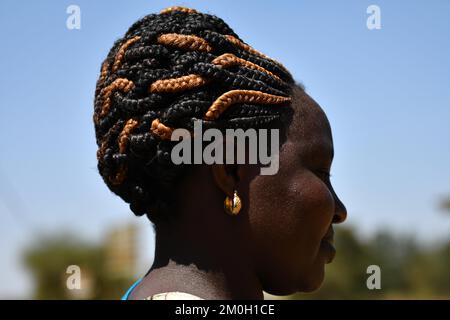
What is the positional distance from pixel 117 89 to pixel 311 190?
0.95 m

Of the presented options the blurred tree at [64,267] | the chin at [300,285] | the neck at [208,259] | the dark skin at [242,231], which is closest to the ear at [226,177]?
the dark skin at [242,231]

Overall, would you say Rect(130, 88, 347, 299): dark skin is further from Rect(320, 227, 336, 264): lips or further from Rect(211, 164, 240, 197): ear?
Rect(320, 227, 336, 264): lips

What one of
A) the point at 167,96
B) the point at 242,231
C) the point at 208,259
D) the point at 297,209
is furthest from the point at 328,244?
the point at 167,96

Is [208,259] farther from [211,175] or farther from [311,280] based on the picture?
[311,280]

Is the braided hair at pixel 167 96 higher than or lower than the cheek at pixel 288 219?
higher

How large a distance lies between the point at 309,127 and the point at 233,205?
507 millimetres

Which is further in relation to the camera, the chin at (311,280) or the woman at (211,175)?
the chin at (311,280)

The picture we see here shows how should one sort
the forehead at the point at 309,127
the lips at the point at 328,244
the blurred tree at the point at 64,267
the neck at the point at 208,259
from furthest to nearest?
the blurred tree at the point at 64,267
the lips at the point at 328,244
the forehead at the point at 309,127
the neck at the point at 208,259

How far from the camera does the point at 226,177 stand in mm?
2811

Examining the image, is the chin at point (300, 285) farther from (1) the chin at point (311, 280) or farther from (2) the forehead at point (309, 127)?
(2) the forehead at point (309, 127)

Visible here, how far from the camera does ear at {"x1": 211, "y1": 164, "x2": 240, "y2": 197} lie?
2.79 m

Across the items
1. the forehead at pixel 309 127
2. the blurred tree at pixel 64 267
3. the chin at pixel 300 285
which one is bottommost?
the blurred tree at pixel 64 267

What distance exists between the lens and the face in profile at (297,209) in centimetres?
283
